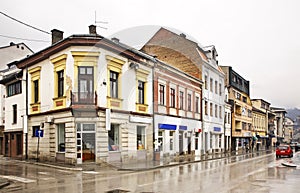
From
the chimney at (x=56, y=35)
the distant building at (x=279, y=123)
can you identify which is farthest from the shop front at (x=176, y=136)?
the distant building at (x=279, y=123)

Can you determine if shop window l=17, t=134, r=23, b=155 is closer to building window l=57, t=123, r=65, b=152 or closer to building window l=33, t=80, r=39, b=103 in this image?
building window l=33, t=80, r=39, b=103

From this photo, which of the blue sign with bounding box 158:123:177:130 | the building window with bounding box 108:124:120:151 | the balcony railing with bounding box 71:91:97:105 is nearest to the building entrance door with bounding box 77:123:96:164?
the building window with bounding box 108:124:120:151

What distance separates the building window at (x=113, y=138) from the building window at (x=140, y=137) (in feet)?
8.55

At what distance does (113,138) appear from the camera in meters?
23.4

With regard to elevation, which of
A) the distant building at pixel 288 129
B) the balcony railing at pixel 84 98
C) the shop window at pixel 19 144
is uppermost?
the balcony railing at pixel 84 98

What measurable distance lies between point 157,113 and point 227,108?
2427cm

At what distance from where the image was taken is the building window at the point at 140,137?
26.0m

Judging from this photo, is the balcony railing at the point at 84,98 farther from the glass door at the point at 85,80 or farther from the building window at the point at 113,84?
the building window at the point at 113,84

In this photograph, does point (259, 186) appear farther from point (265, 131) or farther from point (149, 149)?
point (265, 131)

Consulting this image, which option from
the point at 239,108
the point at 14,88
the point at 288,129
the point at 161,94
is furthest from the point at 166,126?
the point at 288,129

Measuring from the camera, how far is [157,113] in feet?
92.4

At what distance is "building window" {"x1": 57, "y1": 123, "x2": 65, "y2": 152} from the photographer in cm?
2309

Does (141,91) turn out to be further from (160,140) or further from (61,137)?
(61,137)

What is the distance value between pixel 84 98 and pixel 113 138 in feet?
11.9
